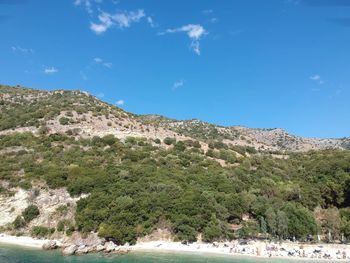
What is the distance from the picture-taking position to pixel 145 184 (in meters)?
68.8

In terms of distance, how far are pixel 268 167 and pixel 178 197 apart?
3395 cm

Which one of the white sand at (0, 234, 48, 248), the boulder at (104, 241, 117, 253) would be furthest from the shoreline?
the boulder at (104, 241, 117, 253)

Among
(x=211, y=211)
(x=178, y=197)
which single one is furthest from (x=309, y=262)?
(x=178, y=197)

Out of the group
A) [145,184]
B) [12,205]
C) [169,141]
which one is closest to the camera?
[12,205]

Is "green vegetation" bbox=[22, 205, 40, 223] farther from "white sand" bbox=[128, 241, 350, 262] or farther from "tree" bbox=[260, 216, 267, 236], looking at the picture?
"tree" bbox=[260, 216, 267, 236]

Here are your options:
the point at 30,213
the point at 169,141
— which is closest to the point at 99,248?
the point at 30,213

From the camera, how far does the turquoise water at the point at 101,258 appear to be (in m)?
44.6

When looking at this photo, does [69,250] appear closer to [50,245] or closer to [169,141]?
[50,245]

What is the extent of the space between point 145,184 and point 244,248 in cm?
2258

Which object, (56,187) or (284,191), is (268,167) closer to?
(284,191)

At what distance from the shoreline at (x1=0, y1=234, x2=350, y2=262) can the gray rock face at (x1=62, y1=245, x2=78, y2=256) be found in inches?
217

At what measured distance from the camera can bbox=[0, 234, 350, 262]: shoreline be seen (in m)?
51.9

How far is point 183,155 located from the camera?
9075cm

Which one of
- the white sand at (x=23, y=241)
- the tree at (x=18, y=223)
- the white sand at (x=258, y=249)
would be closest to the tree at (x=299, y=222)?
the white sand at (x=258, y=249)
